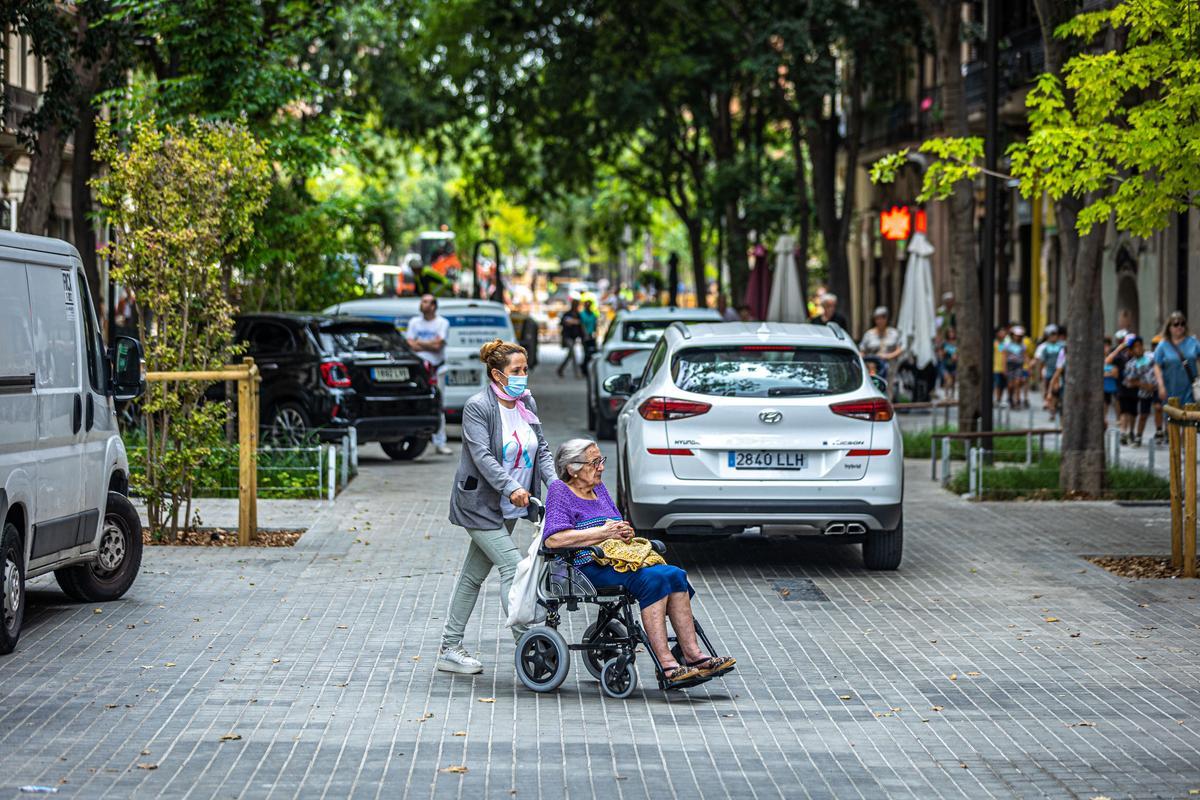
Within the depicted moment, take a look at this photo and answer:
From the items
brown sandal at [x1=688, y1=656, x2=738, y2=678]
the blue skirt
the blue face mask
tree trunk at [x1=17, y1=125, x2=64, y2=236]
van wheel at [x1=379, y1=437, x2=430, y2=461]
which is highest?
tree trunk at [x1=17, y1=125, x2=64, y2=236]

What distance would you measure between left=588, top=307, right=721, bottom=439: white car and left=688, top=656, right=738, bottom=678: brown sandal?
1580cm

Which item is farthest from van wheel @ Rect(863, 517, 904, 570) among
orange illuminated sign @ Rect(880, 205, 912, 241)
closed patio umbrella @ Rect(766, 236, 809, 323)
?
orange illuminated sign @ Rect(880, 205, 912, 241)

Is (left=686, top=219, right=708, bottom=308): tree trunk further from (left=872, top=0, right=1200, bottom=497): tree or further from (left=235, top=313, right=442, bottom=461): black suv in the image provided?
(left=872, top=0, right=1200, bottom=497): tree

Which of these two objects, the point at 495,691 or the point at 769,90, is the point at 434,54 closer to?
the point at 769,90

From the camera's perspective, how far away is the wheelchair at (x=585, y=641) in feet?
28.1

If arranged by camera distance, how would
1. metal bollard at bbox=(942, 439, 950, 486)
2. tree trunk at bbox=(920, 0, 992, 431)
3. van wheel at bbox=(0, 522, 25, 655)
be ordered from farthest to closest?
tree trunk at bbox=(920, 0, 992, 431) < metal bollard at bbox=(942, 439, 950, 486) < van wheel at bbox=(0, 522, 25, 655)

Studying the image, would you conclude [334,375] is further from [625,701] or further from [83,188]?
[625,701]

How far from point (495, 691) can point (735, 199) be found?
29.3 meters

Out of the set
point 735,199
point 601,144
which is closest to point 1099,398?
point 735,199

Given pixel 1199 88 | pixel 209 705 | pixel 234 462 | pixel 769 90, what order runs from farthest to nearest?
pixel 769 90, pixel 234 462, pixel 1199 88, pixel 209 705

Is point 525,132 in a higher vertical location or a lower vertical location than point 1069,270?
higher

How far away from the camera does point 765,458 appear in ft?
41.1

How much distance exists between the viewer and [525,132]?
134ft

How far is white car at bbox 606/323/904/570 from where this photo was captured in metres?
12.5
